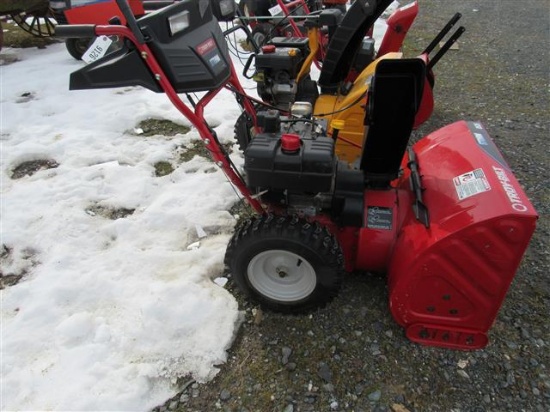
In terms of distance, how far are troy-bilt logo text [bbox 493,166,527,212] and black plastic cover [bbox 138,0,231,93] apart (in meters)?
1.37

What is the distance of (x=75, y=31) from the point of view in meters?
1.76

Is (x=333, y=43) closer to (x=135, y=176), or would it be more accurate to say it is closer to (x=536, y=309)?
(x=135, y=176)

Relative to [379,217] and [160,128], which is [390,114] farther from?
[160,128]

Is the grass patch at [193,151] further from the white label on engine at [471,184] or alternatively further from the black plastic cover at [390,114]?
the white label on engine at [471,184]

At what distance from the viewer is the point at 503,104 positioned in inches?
188

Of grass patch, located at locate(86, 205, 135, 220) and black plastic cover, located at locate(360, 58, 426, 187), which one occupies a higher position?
black plastic cover, located at locate(360, 58, 426, 187)

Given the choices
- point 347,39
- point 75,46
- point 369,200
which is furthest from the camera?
point 75,46

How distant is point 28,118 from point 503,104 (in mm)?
5395

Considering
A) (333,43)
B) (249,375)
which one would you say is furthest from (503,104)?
(249,375)

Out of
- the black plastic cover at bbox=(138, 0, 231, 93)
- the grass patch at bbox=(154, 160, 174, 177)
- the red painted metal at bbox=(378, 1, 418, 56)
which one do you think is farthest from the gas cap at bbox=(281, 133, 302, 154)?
the red painted metal at bbox=(378, 1, 418, 56)

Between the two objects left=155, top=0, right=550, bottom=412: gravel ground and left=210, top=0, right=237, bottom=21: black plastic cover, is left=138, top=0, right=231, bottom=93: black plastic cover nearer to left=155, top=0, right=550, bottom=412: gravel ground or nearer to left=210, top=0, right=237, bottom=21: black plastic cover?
left=210, top=0, right=237, bottom=21: black plastic cover

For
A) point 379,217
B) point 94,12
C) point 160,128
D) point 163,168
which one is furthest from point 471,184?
point 94,12

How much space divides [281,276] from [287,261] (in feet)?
0.41

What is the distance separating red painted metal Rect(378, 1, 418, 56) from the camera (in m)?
3.59
